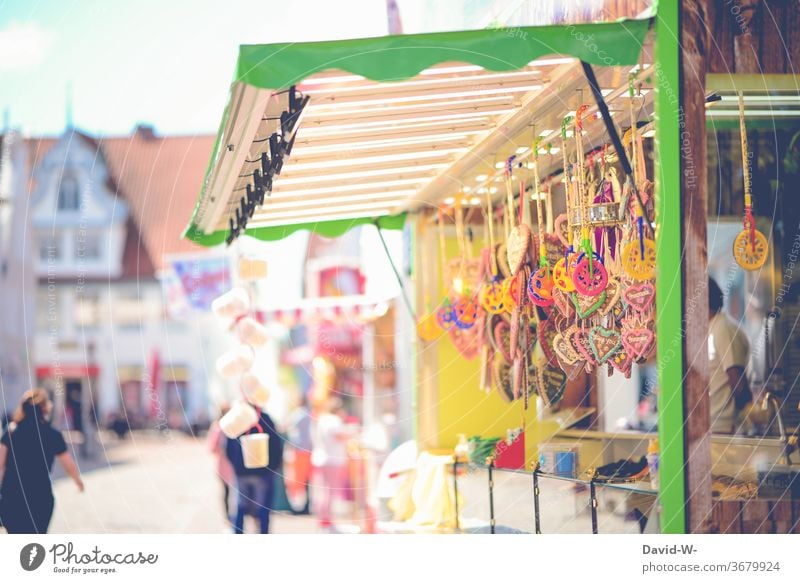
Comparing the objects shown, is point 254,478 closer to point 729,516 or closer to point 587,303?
point 587,303

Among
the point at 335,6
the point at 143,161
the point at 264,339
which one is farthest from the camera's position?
the point at 143,161

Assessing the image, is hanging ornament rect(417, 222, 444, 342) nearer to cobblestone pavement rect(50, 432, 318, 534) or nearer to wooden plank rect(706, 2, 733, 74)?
cobblestone pavement rect(50, 432, 318, 534)

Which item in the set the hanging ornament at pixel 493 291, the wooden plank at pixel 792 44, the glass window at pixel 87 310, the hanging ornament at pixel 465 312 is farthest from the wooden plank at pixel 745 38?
the glass window at pixel 87 310

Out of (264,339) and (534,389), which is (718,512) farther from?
(264,339)

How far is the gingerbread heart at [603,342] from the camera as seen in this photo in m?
5.14

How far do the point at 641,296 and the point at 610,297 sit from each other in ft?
1.11

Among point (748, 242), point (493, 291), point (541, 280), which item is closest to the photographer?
point (748, 242)

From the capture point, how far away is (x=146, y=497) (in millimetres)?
20812

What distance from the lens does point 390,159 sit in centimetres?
682

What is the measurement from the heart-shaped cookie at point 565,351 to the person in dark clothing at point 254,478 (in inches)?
129

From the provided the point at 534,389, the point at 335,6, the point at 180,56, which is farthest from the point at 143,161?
the point at 534,389

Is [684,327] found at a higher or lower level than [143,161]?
lower

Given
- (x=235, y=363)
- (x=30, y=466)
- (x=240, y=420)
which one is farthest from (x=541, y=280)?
(x=30, y=466)
